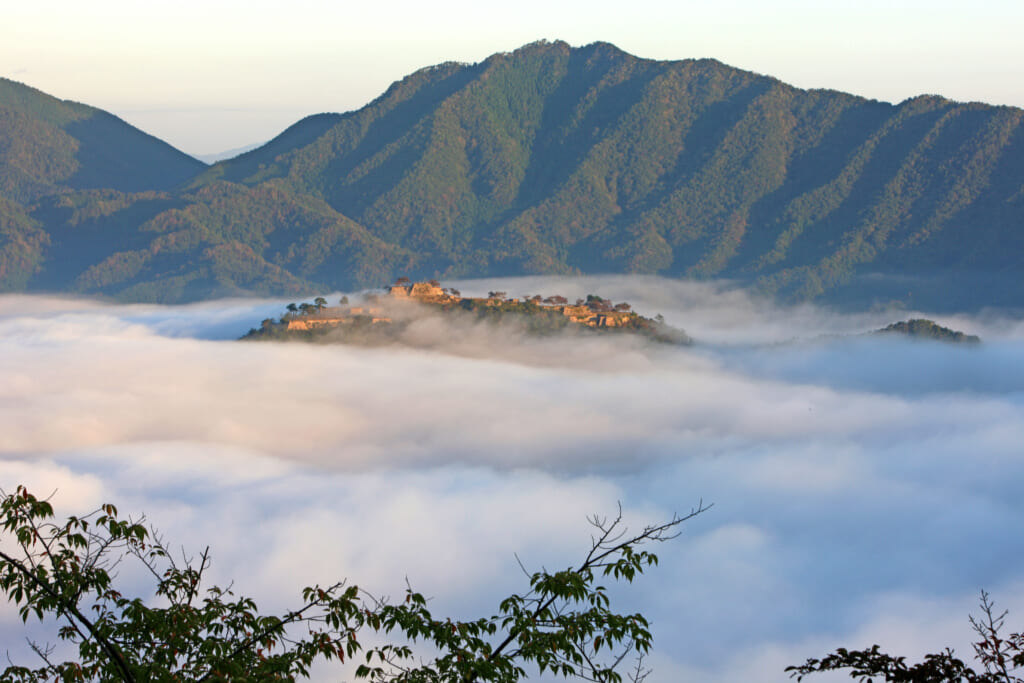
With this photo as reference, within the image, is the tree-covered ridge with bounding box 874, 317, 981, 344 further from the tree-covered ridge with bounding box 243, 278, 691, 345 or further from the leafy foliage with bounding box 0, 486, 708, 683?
the leafy foliage with bounding box 0, 486, 708, 683

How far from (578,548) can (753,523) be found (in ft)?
60.2

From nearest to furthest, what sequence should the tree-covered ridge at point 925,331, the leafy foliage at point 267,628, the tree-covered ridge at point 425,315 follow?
the leafy foliage at point 267,628 → the tree-covered ridge at point 425,315 → the tree-covered ridge at point 925,331

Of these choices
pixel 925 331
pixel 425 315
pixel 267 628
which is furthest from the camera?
pixel 925 331

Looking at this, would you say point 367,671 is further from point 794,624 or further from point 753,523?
point 753,523

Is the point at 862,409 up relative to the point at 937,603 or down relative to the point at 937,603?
up

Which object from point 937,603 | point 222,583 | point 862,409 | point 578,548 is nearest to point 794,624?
point 937,603

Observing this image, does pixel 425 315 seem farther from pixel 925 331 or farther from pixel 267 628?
pixel 267 628

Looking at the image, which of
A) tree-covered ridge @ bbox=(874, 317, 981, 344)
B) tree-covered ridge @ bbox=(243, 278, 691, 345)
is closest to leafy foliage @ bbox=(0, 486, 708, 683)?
tree-covered ridge @ bbox=(243, 278, 691, 345)

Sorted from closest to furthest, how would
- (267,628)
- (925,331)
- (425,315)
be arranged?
(267,628) < (425,315) < (925,331)

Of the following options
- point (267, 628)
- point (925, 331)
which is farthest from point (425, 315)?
point (267, 628)

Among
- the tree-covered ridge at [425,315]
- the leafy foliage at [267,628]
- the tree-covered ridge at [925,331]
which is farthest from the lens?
the tree-covered ridge at [925,331]

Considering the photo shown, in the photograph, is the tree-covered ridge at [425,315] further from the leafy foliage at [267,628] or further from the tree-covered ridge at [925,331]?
the leafy foliage at [267,628]

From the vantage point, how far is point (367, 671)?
40.5 feet

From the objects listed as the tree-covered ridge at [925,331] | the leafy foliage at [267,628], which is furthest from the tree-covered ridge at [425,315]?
the leafy foliage at [267,628]
